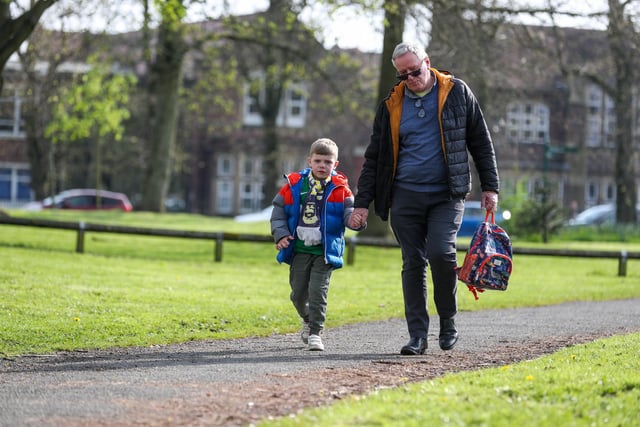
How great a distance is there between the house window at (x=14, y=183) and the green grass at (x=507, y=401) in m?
62.7

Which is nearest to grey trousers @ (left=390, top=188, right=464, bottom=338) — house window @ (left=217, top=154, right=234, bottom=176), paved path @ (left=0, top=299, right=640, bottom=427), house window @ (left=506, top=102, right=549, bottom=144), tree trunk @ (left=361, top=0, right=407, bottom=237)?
paved path @ (left=0, top=299, right=640, bottom=427)

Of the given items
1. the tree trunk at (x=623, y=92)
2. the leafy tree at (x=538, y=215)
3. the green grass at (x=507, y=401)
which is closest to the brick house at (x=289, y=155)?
the tree trunk at (x=623, y=92)

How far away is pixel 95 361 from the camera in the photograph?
27.7 ft

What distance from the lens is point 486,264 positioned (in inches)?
334

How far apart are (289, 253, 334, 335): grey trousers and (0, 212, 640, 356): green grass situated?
4.72 feet

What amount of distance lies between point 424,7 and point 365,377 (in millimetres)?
17032

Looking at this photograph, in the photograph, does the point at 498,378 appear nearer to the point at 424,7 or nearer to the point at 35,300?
the point at 35,300

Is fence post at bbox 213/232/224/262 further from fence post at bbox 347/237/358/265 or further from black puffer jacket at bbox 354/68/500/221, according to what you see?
black puffer jacket at bbox 354/68/500/221

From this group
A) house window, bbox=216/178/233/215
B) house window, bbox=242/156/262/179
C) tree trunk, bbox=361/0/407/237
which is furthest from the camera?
house window, bbox=216/178/233/215

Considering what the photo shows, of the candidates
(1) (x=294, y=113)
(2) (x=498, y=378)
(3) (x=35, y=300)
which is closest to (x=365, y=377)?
(2) (x=498, y=378)

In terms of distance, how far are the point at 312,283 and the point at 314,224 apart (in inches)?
18.4

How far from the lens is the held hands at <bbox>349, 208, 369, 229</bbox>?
8.59 meters

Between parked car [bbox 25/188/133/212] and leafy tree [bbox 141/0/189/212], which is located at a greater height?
leafy tree [bbox 141/0/189/212]

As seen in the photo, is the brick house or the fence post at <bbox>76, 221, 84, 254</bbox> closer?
the fence post at <bbox>76, 221, 84, 254</bbox>
